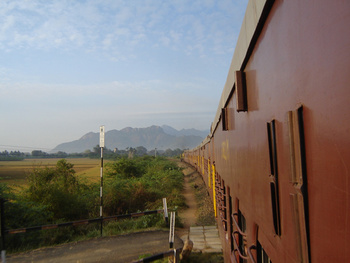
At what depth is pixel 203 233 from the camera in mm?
7672

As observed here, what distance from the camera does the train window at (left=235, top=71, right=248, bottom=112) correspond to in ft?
6.24

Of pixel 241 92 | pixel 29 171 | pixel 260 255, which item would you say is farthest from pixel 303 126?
pixel 29 171

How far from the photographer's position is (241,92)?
193cm

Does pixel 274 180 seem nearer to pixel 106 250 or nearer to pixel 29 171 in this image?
pixel 106 250

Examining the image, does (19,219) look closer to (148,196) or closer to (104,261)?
(104,261)

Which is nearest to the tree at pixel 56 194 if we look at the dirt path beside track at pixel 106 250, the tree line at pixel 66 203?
the tree line at pixel 66 203

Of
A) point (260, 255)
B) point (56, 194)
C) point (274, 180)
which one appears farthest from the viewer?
point (56, 194)

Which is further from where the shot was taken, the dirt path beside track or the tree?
the tree

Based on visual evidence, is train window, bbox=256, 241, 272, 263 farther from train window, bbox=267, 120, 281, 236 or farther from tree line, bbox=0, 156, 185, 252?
tree line, bbox=0, 156, 185, 252

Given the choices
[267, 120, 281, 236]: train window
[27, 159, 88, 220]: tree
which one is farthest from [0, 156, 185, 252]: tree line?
[267, 120, 281, 236]: train window

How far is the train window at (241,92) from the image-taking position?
1902mm

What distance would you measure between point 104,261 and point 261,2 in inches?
243

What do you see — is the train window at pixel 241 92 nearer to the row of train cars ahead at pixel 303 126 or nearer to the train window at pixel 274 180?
the row of train cars ahead at pixel 303 126

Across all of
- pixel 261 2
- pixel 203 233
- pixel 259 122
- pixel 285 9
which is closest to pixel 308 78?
pixel 285 9
